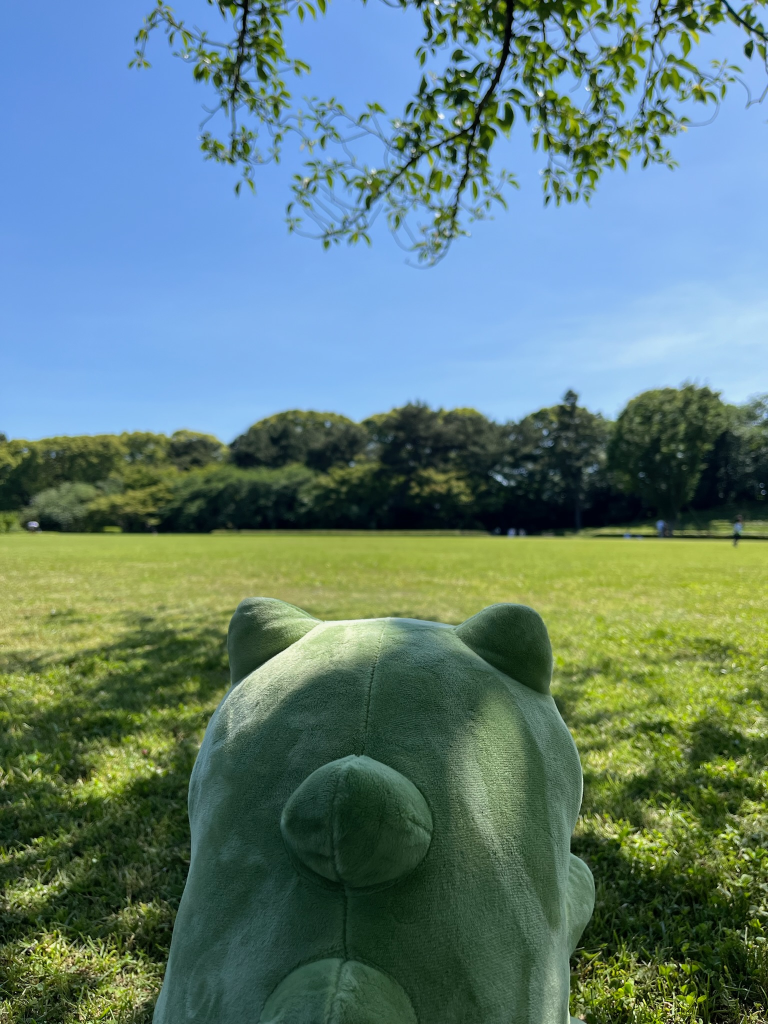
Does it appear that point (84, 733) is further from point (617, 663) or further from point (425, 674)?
point (617, 663)

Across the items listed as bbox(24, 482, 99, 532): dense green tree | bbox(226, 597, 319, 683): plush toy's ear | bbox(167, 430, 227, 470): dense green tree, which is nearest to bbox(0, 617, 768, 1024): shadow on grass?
bbox(226, 597, 319, 683): plush toy's ear

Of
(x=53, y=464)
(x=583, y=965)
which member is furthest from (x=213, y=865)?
(x=53, y=464)

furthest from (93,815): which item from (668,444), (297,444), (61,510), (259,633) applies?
(297,444)

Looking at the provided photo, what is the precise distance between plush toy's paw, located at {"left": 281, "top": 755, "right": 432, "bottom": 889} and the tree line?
45.1m

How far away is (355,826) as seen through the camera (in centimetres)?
72

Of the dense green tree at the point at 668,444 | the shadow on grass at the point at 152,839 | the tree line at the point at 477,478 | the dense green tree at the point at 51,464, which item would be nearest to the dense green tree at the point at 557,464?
the tree line at the point at 477,478

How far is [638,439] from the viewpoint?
45125mm

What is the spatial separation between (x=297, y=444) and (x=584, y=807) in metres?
57.7

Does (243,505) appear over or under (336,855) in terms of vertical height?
over

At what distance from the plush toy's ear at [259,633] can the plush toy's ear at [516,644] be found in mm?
403

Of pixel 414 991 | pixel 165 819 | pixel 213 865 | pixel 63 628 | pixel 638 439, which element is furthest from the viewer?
pixel 638 439

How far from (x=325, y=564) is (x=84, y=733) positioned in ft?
31.3

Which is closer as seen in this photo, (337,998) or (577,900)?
(337,998)

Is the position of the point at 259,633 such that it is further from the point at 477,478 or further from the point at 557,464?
the point at 557,464
